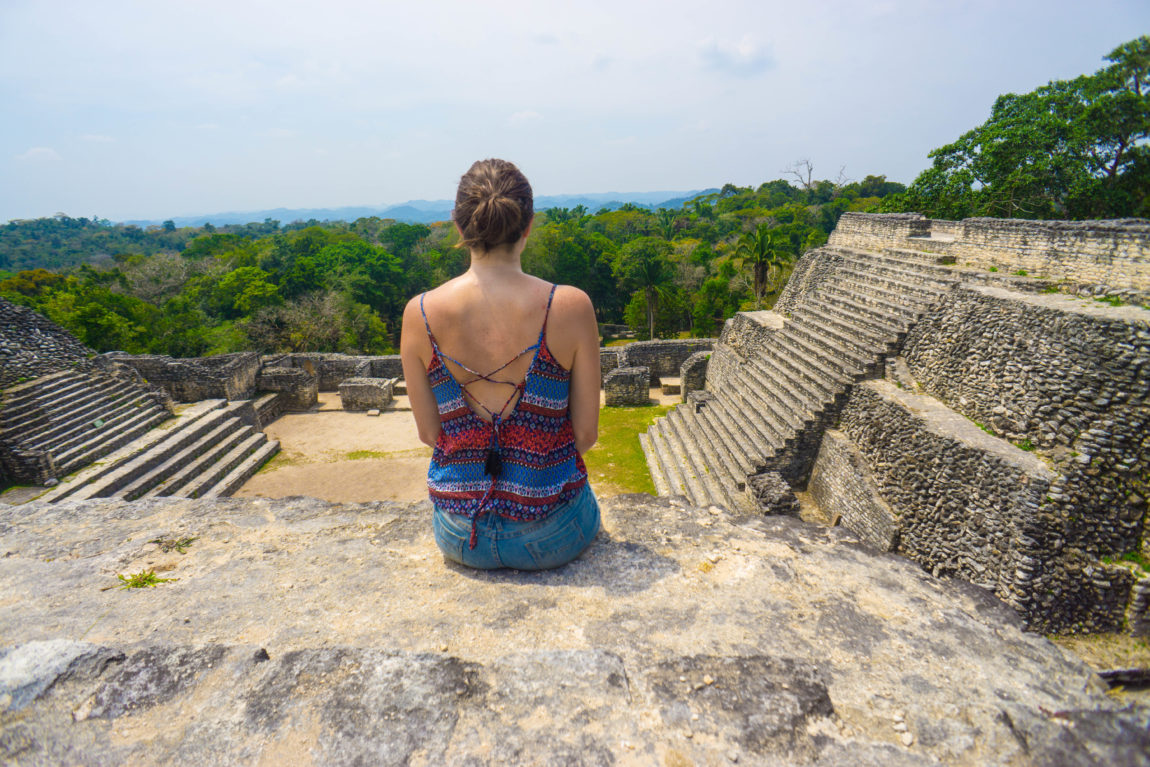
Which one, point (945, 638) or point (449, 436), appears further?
point (449, 436)

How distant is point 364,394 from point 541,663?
1339cm

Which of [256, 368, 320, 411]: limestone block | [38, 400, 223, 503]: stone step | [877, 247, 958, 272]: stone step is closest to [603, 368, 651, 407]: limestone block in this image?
[877, 247, 958, 272]: stone step

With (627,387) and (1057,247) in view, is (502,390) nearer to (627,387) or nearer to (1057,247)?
(1057,247)

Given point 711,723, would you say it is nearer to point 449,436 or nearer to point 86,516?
point 449,436

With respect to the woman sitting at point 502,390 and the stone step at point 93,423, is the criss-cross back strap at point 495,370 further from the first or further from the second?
the stone step at point 93,423

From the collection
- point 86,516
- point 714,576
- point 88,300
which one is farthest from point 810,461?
point 88,300

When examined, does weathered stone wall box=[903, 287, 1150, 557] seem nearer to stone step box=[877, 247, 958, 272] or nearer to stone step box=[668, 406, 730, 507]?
stone step box=[877, 247, 958, 272]

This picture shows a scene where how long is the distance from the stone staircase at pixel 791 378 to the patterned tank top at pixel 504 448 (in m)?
5.60

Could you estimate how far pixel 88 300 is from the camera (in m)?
17.0

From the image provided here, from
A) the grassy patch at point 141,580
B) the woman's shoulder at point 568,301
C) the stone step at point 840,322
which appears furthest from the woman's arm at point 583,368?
the stone step at point 840,322

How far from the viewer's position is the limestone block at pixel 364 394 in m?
13.9

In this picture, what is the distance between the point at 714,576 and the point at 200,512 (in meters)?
2.89

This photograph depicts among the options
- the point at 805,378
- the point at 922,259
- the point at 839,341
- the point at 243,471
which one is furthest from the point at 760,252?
the point at 243,471

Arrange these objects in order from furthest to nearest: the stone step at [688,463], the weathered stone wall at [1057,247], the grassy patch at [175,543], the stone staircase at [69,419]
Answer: the stone step at [688,463], the stone staircase at [69,419], the weathered stone wall at [1057,247], the grassy patch at [175,543]
